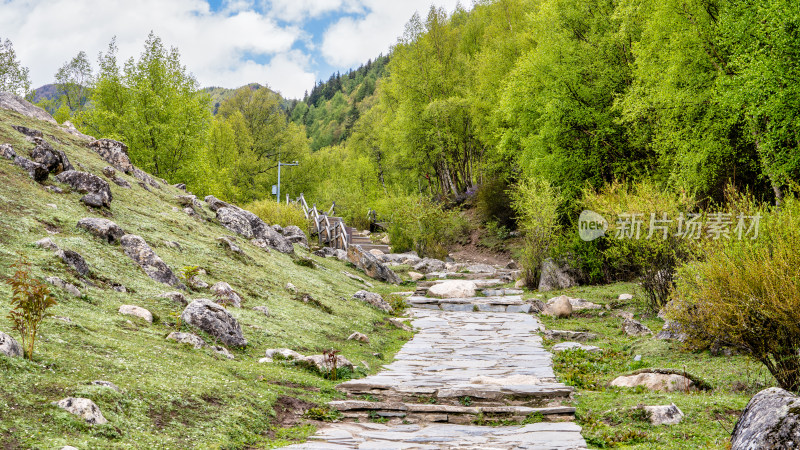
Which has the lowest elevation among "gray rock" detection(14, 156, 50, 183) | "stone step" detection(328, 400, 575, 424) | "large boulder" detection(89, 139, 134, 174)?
"stone step" detection(328, 400, 575, 424)

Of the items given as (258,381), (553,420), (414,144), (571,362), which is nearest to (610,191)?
(571,362)

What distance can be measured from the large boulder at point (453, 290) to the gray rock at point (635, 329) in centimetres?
801

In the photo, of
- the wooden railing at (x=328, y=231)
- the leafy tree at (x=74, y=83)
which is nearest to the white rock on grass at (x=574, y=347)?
the wooden railing at (x=328, y=231)

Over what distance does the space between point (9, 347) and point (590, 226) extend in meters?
18.8

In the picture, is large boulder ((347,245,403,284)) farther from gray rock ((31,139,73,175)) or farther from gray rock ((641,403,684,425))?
gray rock ((641,403,684,425))

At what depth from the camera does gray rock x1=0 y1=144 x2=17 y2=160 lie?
13543mm

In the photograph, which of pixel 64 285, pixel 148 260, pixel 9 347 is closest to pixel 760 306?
pixel 9 347

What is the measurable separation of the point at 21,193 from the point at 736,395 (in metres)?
14.6

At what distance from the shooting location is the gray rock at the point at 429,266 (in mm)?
27188

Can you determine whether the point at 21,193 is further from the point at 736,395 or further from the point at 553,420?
the point at 736,395

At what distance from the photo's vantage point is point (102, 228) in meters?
11.7

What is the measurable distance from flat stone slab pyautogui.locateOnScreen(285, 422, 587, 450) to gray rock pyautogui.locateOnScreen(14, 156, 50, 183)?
11321 millimetres

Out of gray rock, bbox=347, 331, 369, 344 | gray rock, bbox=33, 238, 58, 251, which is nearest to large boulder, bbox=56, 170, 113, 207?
gray rock, bbox=33, 238, 58, 251

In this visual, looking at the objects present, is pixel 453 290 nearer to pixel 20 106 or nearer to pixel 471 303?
pixel 471 303
